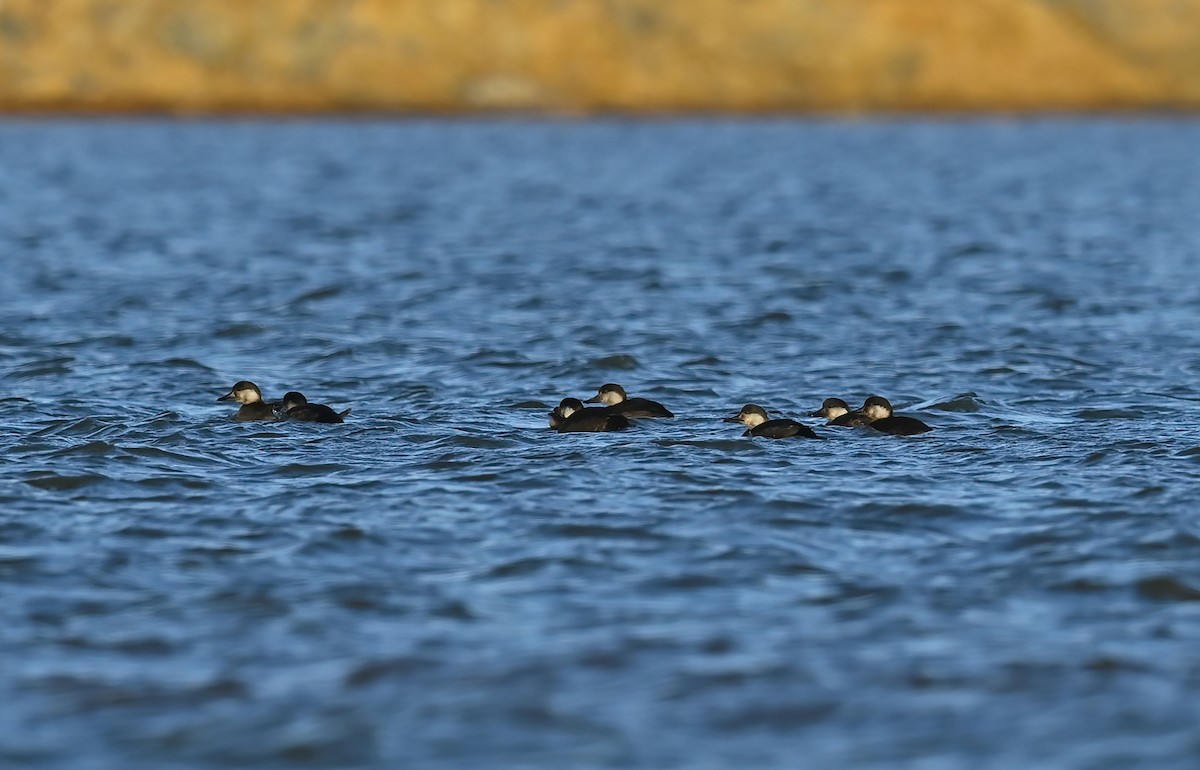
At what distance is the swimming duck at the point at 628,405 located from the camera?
1811 centimetres

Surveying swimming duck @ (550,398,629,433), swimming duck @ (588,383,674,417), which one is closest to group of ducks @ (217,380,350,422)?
swimming duck @ (550,398,629,433)

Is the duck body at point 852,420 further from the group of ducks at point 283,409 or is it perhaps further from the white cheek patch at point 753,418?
the group of ducks at point 283,409

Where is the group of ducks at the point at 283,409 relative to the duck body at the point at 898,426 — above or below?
above

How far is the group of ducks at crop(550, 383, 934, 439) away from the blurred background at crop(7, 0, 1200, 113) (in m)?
113

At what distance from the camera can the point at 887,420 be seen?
57.7 ft

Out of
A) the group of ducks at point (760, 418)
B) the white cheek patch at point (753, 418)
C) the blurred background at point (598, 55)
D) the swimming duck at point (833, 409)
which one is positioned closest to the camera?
the group of ducks at point (760, 418)

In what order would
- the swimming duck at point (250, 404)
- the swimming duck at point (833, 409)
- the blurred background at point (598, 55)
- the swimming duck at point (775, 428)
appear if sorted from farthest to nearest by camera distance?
the blurred background at point (598, 55)
the swimming duck at point (250, 404)
the swimming duck at point (833, 409)
the swimming duck at point (775, 428)

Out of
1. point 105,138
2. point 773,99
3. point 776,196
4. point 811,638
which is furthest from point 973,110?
point 811,638

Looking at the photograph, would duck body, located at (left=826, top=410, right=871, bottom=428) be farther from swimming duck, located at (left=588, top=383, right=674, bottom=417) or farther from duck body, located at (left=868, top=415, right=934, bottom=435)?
swimming duck, located at (left=588, top=383, right=674, bottom=417)

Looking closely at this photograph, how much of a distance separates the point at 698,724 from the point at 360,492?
560cm

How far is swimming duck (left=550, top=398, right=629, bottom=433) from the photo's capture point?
1756 centimetres

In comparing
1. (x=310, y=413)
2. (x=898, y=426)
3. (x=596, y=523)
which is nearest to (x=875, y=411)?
(x=898, y=426)

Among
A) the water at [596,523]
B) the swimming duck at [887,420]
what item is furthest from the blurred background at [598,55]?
the swimming duck at [887,420]

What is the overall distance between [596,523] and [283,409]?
16.6ft
